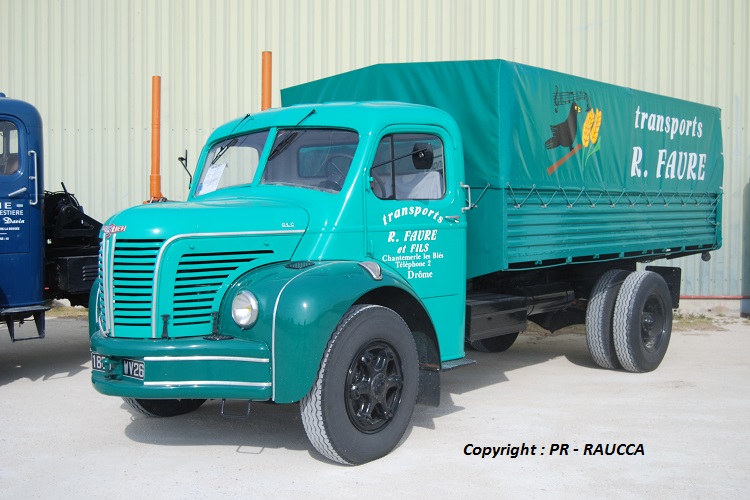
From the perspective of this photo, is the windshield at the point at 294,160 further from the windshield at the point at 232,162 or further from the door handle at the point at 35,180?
the door handle at the point at 35,180

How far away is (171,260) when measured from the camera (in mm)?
4938

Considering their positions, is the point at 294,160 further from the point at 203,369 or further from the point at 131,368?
the point at 131,368

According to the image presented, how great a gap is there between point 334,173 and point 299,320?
4.39 feet

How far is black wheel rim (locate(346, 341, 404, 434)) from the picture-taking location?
5191 mm

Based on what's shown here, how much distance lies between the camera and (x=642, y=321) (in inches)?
331

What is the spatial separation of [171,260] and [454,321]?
2240mm

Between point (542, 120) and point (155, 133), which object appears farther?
point (155, 133)

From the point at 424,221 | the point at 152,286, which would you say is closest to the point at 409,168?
the point at 424,221

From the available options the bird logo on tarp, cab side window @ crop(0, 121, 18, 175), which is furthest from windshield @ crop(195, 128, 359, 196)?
cab side window @ crop(0, 121, 18, 175)

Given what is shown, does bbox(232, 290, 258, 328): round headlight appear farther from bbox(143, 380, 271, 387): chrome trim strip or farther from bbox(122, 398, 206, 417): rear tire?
bbox(122, 398, 206, 417): rear tire

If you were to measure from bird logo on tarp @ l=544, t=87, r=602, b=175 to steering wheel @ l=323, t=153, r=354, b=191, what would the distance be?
2.16 meters

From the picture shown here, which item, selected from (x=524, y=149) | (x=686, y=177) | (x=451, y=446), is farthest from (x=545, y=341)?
(x=451, y=446)

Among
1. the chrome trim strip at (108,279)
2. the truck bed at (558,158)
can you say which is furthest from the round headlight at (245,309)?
the truck bed at (558,158)

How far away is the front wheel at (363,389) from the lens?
499 cm
